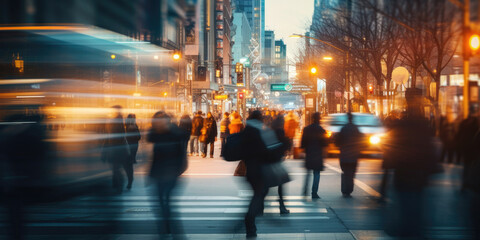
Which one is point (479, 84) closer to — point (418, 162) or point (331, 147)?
point (418, 162)

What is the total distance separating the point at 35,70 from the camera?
751cm

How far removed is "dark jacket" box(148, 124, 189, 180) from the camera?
26.6 feet

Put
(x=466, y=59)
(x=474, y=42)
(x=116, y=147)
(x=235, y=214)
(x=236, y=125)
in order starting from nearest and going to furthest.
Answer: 1. (x=474, y=42)
2. (x=466, y=59)
3. (x=235, y=214)
4. (x=116, y=147)
5. (x=236, y=125)

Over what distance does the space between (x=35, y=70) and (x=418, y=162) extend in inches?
211

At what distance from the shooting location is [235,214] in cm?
948

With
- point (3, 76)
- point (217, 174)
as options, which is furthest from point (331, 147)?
point (3, 76)

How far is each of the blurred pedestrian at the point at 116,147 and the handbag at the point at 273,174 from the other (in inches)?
175

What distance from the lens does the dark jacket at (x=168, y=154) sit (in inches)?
319

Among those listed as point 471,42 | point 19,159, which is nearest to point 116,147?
point 19,159

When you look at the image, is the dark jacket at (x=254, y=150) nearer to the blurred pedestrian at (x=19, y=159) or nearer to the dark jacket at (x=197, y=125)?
the blurred pedestrian at (x=19, y=159)

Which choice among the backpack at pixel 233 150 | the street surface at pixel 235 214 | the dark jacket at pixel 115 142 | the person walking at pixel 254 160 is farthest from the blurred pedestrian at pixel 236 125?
the backpack at pixel 233 150

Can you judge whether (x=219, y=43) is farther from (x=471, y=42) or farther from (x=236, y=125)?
(x=471, y=42)

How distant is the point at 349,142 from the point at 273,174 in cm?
358

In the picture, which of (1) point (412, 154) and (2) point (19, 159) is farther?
(2) point (19, 159)
